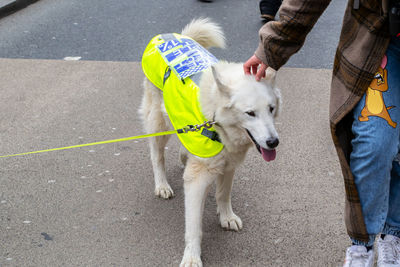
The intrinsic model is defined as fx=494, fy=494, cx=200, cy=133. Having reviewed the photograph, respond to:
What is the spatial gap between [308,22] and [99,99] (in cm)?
338

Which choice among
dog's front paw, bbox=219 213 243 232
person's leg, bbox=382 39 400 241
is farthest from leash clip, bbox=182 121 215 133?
person's leg, bbox=382 39 400 241

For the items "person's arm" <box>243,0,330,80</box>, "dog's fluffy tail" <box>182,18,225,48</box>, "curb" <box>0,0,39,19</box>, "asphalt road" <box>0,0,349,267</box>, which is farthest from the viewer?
"curb" <box>0,0,39,19</box>

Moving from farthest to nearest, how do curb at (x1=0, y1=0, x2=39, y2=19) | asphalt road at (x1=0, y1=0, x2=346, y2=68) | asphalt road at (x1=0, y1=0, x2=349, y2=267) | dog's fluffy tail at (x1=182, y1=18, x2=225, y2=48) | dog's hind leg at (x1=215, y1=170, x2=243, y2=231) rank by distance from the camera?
curb at (x1=0, y1=0, x2=39, y2=19)
asphalt road at (x1=0, y1=0, x2=346, y2=68)
dog's fluffy tail at (x1=182, y1=18, x2=225, y2=48)
dog's hind leg at (x1=215, y1=170, x2=243, y2=231)
asphalt road at (x1=0, y1=0, x2=349, y2=267)

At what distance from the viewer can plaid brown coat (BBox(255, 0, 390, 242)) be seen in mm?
2193

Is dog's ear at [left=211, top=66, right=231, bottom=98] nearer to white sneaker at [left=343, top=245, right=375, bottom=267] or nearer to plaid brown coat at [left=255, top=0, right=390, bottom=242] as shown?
plaid brown coat at [left=255, top=0, right=390, bottom=242]

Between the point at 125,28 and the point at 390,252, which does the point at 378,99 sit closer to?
the point at 390,252

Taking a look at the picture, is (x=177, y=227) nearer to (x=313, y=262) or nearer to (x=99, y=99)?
(x=313, y=262)

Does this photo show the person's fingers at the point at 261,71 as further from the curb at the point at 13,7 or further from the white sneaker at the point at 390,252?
the curb at the point at 13,7

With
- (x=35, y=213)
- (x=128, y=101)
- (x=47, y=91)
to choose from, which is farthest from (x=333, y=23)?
(x=35, y=213)

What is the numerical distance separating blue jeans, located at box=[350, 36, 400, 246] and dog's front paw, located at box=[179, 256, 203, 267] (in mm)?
1073

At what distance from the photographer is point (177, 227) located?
11.0 feet

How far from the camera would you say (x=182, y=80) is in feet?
10.2

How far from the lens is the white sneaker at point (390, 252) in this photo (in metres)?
2.71

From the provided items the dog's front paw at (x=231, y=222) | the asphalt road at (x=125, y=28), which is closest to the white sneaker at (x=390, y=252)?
the dog's front paw at (x=231, y=222)
